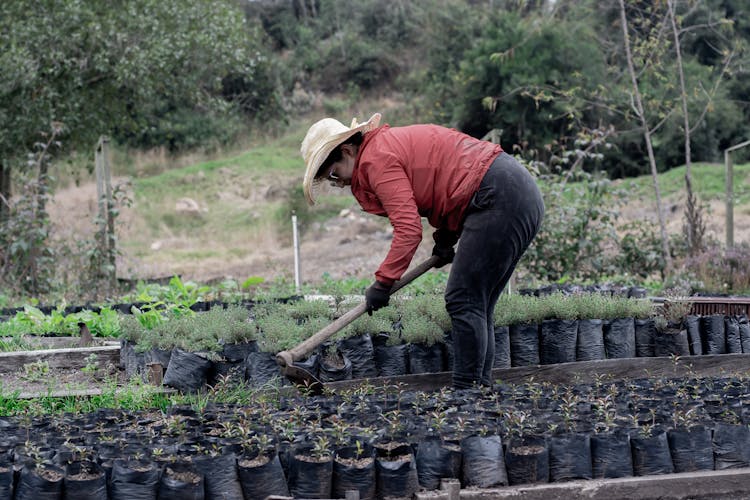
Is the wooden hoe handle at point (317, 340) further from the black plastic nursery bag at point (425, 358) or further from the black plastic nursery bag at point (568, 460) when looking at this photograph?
the black plastic nursery bag at point (568, 460)

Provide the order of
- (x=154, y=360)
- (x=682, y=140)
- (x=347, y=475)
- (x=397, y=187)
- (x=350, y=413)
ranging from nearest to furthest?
(x=347, y=475), (x=350, y=413), (x=397, y=187), (x=154, y=360), (x=682, y=140)

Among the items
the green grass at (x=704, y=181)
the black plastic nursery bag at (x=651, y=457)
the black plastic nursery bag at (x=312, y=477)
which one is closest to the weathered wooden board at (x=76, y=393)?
the black plastic nursery bag at (x=312, y=477)

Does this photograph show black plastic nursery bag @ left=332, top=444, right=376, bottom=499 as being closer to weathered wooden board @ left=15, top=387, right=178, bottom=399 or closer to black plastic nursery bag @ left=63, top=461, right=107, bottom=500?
black plastic nursery bag @ left=63, top=461, right=107, bottom=500

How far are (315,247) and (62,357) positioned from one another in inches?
504

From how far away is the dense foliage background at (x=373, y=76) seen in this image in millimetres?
10352

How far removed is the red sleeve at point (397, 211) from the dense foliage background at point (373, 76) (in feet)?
13.2

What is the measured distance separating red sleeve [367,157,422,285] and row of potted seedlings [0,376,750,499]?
612mm

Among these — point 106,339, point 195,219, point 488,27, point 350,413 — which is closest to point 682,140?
point 488,27

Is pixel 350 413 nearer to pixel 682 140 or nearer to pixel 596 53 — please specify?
pixel 682 140

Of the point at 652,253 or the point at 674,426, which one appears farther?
the point at 652,253

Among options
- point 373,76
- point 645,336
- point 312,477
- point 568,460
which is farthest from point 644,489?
point 373,76

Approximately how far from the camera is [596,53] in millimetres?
22609

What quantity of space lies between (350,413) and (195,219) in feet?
59.0

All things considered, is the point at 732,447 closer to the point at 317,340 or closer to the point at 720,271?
the point at 317,340
